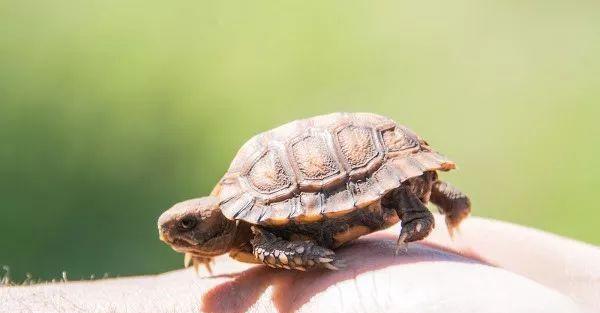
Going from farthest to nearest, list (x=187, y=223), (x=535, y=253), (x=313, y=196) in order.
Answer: (x=535, y=253)
(x=187, y=223)
(x=313, y=196)

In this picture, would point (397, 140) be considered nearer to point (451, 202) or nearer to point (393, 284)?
point (451, 202)

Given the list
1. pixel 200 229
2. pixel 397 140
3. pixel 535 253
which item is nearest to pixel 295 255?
pixel 200 229

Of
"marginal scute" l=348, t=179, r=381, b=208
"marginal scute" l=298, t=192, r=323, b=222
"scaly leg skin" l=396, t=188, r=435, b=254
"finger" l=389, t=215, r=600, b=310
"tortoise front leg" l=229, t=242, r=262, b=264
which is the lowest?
"finger" l=389, t=215, r=600, b=310

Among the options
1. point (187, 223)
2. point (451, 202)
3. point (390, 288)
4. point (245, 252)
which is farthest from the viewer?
point (451, 202)

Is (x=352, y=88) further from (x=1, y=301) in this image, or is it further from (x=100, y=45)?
(x=1, y=301)

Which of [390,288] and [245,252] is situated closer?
[390,288]

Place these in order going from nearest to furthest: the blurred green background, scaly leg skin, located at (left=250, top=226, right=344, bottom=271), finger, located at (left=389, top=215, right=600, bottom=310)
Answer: scaly leg skin, located at (left=250, top=226, right=344, bottom=271)
finger, located at (left=389, top=215, right=600, bottom=310)
the blurred green background

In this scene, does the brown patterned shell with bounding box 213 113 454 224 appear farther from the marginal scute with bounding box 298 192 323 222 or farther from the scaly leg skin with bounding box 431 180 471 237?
the scaly leg skin with bounding box 431 180 471 237

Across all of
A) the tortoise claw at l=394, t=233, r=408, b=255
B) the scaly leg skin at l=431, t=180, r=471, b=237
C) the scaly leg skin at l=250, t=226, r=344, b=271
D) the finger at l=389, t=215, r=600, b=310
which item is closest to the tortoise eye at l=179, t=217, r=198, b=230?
the scaly leg skin at l=250, t=226, r=344, b=271
